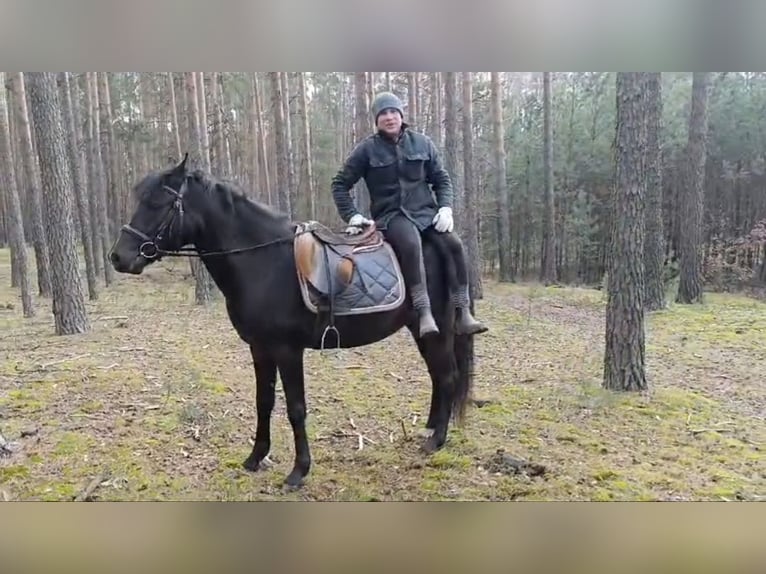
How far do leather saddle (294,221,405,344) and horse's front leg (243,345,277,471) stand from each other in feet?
1.16

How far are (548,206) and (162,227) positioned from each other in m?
1.81

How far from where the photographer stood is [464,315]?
285 cm

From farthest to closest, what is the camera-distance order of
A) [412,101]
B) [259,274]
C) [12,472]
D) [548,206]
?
[548,206]
[12,472]
[412,101]
[259,274]

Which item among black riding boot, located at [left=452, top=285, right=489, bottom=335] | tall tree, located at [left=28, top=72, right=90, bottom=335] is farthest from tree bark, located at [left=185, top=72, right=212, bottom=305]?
black riding boot, located at [left=452, top=285, right=489, bottom=335]

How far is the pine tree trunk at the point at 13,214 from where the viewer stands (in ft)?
9.55

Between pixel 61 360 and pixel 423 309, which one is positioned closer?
pixel 423 309

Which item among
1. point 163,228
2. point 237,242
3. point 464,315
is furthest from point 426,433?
point 163,228

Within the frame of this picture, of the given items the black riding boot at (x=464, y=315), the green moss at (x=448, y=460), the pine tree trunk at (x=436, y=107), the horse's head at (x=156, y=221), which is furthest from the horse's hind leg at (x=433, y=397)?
the horse's head at (x=156, y=221)

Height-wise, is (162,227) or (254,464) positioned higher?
(162,227)

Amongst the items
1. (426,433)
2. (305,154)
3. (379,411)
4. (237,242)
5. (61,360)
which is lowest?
(426,433)

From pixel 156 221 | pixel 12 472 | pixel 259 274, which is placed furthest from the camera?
pixel 12 472

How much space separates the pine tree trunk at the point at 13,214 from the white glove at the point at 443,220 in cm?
198

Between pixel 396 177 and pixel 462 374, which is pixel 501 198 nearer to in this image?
pixel 396 177
